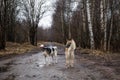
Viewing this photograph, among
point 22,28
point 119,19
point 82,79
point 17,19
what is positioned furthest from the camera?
point 22,28

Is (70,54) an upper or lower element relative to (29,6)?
lower

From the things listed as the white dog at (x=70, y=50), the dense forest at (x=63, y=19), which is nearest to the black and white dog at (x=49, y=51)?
the white dog at (x=70, y=50)

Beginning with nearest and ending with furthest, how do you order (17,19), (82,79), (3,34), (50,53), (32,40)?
(82,79)
(50,53)
(3,34)
(32,40)
(17,19)

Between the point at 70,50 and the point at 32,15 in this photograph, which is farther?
the point at 32,15

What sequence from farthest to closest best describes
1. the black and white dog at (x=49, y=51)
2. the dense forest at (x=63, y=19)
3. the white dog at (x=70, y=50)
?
the dense forest at (x=63, y=19), the black and white dog at (x=49, y=51), the white dog at (x=70, y=50)

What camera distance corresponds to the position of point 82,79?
11562mm

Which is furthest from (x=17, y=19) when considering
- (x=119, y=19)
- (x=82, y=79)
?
(x=82, y=79)

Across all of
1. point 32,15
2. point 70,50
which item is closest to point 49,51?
point 70,50

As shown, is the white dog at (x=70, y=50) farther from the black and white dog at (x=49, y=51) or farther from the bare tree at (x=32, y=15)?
the bare tree at (x=32, y=15)

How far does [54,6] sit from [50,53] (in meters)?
57.9

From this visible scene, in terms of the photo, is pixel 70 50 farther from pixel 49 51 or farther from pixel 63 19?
pixel 63 19

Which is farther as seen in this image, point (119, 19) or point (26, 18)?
point (26, 18)

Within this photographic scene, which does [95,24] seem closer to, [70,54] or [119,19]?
[119,19]

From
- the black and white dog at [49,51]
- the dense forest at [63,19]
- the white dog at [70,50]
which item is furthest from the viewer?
the dense forest at [63,19]
